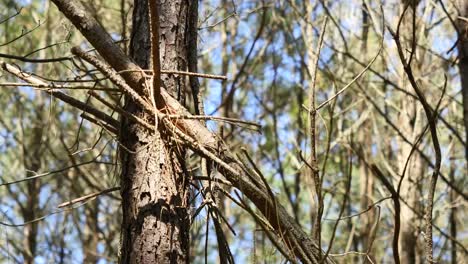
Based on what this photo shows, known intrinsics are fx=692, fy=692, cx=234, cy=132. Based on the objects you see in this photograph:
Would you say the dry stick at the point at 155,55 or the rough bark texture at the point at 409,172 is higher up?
the rough bark texture at the point at 409,172

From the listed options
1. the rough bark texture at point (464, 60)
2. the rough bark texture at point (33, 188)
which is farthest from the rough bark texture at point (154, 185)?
the rough bark texture at point (33, 188)

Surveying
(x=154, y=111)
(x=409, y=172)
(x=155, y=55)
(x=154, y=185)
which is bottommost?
(x=154, y=185)

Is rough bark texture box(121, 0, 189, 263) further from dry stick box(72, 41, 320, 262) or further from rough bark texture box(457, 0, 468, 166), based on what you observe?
rough bark texture box(457, 0, 468, 166)

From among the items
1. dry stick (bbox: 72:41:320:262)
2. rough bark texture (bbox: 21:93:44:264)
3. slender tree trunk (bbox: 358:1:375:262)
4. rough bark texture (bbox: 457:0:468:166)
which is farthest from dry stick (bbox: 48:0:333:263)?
rough bark texture (bbox: 21:93:44:264)

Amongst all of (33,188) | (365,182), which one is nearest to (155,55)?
(365,182)

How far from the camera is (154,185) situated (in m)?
2.09

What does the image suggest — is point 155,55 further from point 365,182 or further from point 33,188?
point 33,188

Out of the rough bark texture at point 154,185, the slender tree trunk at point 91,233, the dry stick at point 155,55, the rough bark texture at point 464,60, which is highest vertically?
the slender tree trunk at point 91,233

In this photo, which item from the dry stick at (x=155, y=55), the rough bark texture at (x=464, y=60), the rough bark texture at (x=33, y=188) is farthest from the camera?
the rough bark texture at (x=33, y=188)

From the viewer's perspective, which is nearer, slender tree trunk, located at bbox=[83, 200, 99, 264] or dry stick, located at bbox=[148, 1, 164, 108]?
dry stick, located at bbox=[148, 1, 164, 108]

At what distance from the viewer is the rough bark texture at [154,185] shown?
2.03 meters

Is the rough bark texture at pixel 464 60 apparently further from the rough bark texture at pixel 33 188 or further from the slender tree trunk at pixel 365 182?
the rough bark texture at pixel 33 188

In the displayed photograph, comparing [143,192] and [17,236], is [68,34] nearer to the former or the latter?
[143,192]

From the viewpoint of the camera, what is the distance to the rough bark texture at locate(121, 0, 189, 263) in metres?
2.03
